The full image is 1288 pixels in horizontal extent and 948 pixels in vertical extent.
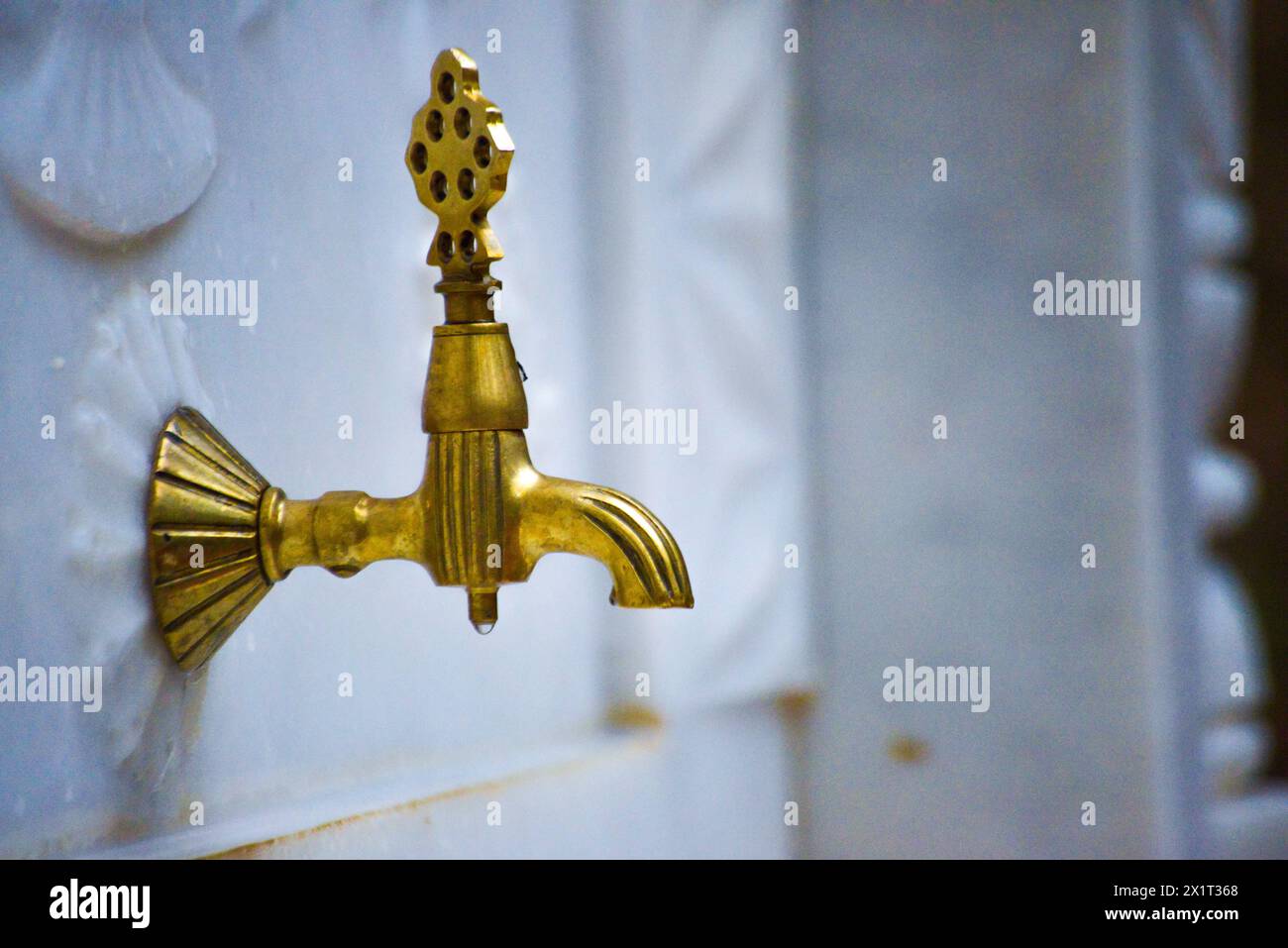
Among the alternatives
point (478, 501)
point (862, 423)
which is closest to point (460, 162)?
point (478, 501)

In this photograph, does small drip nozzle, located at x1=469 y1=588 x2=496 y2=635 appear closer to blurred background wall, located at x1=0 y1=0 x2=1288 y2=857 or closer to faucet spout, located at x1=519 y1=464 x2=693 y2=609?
faucet spout, located at x1=519 y1=464 x2=693 y2=609

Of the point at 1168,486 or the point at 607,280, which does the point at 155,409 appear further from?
the point at 1168,486

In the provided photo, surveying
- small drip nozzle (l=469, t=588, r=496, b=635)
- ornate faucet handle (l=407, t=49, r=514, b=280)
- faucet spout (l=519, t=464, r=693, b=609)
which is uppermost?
ornate faucet handle (l=407, t=49, r=514, b=280)

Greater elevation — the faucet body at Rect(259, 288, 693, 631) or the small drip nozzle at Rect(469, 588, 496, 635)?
the faucet body at Rect(259, 288, 693, 631)

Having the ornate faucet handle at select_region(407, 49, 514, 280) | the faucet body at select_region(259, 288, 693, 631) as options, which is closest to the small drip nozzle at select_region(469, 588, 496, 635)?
the faucet body at select_region(259, 288, 693, 631)

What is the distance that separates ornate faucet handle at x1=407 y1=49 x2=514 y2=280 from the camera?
0.47 meters

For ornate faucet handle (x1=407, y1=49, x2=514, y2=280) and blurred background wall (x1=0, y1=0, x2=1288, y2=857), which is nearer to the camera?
ornate faucet handle (x1=407, y1=49, x2=514, y2=280)

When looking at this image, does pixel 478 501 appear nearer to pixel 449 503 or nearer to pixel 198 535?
pixel 449 503

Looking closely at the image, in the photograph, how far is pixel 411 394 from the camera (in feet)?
2.39

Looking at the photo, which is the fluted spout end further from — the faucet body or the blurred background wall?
the blurred background wall

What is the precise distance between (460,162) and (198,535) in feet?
0.55

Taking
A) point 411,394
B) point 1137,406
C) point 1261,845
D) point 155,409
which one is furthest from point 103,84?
point 1261,845

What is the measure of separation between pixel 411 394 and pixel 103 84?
0.79 feet
